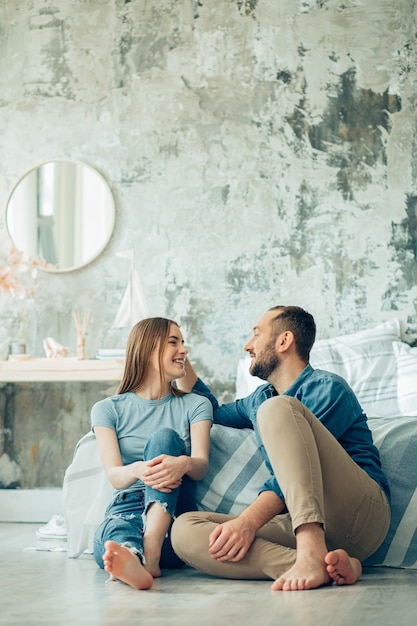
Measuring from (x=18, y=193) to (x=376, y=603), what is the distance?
325 cm

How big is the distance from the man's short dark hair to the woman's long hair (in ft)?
1.32

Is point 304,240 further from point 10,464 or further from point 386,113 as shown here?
point 10,464

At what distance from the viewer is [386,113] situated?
4.33 meters

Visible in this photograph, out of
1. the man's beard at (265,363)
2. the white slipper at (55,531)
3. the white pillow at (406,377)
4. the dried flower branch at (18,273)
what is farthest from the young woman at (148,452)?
the dried flower branch at (18,273)

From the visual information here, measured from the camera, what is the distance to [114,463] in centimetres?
252

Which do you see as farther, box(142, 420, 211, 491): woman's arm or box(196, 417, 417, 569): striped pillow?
box(196, 417, 417, 569): striped pillow

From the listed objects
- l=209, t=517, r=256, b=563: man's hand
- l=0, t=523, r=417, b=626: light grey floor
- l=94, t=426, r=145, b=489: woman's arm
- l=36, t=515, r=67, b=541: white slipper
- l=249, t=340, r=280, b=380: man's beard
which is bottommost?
l=36, t=515, r=67, b=541: white slipper

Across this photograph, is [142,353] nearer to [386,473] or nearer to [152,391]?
[152,391]

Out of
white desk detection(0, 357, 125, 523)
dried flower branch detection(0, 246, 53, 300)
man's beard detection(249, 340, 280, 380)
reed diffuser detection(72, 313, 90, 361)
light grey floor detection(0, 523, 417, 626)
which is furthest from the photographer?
dried flower branch detection(0, 246, 53, 300)

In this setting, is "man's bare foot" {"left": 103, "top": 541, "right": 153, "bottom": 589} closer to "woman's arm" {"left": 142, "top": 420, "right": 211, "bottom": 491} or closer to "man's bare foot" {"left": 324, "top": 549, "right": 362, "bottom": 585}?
"woman's arm" {"left": 142, "top": 420, "right": 211, "bottom": 491}

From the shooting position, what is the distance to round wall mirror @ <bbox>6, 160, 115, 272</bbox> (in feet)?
14.5

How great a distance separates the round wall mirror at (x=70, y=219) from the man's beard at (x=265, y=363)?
6.83 ft

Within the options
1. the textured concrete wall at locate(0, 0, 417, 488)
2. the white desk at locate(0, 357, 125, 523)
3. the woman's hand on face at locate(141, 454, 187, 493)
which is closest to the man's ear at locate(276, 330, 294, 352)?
the woman's hand on face at locate(141, 454, 187, 493)

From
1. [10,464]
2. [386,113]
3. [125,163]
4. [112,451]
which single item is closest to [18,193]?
[125,163]
